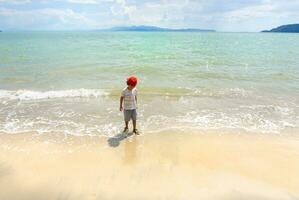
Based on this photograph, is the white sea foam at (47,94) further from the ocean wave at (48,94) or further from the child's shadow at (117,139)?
the child's shadow at (117,139)

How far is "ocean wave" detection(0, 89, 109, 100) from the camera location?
12195 mm

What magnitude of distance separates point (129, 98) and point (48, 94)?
633 cm

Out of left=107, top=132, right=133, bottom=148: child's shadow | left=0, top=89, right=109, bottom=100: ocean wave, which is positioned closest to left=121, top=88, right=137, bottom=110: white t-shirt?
left=107, top=132, right=133, bottom=148: child's shadow

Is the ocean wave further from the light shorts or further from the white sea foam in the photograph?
the light shorts

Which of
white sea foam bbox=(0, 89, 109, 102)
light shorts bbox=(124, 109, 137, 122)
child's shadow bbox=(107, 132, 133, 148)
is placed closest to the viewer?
child's shadow bbox=(107, 132, 133, 148)

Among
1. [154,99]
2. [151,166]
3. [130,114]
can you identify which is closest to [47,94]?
[154,99]

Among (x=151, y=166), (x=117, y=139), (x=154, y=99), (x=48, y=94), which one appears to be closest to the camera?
(x=151, y=166)

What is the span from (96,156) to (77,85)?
8719mm

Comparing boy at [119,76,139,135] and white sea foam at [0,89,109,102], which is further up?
boy at [119,76,139,135]

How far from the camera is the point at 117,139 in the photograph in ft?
25.2

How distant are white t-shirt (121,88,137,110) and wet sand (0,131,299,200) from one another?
88cm

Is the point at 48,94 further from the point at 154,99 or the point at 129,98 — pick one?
the point at 129,98

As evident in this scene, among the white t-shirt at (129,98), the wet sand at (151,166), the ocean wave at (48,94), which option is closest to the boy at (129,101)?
the white t-shirt at (129,98)

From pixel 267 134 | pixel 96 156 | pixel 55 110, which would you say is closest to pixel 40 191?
pixel 96 156
